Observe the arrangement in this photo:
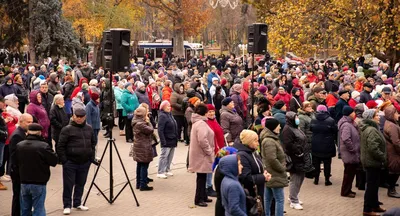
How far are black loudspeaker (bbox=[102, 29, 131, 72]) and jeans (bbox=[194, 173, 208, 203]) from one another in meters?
2.27

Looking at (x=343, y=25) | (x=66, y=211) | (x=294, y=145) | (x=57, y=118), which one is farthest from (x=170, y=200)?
(x=343, y=25)

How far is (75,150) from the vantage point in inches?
420

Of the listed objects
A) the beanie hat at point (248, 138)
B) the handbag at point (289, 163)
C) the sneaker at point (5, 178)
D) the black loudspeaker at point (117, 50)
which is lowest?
the sneaker at point (5, 178)

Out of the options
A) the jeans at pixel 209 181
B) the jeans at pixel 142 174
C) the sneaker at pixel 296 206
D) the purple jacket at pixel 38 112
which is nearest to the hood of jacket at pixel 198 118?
the jeans at pixel 209 181

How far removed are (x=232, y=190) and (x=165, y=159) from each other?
6.10m

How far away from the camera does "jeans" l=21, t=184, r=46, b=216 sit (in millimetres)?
9641

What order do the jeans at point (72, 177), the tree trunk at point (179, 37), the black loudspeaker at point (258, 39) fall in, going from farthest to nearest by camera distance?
the tree trunk at point (179, 37), the black loudspeaker at point (258, 39), the jeans at point (72, 177)

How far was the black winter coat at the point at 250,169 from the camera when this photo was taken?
29.3 ft

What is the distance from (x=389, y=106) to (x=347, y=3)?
479 inches

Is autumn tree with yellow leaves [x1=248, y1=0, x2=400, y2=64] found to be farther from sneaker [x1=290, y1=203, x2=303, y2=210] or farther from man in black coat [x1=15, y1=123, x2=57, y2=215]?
man in black coat [x1=15, y1=123, x2=57, y2=215]

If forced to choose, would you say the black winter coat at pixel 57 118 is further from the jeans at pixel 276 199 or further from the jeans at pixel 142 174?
the jeans at pixel 276 199

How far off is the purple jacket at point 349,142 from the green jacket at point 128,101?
7147 millimetres

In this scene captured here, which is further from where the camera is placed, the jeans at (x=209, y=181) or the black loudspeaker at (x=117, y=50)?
the jeans at (x=209, y=181)

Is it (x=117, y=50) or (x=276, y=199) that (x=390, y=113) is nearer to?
(x=276, y=199)
